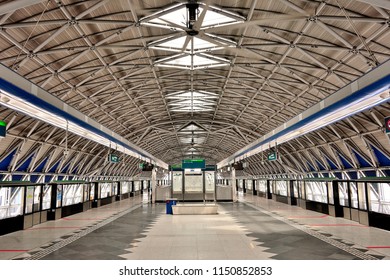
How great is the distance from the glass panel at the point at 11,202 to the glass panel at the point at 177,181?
61.5ft

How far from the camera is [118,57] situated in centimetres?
1827

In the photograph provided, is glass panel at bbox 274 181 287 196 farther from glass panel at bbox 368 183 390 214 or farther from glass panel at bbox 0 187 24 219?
glass panel at bbox 0 187 24 219

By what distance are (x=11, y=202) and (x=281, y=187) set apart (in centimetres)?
2582

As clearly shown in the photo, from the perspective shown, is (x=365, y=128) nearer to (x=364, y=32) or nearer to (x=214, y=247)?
(x=364, y=32)

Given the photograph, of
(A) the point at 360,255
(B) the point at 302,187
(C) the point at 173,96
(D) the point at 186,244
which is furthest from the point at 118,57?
(B) the point at 302,187

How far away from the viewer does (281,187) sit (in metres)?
31.3

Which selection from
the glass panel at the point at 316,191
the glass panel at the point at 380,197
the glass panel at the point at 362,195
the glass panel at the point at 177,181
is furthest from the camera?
the glass panel at the point at 177,181

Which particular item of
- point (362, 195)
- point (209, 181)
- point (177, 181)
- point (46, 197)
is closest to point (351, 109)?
point (362, 195)

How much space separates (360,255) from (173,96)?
22.2 meters

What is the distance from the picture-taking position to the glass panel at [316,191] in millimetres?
19641

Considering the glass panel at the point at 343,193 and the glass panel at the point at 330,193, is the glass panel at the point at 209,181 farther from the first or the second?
the glass panel at the point at 343,193

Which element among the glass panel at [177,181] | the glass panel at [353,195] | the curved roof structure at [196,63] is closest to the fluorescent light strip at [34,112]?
the curved roof structure at [196,63]

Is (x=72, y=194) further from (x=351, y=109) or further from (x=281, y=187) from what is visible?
(x=281, y=187)

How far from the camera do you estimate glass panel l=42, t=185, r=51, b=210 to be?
16.6 meters
